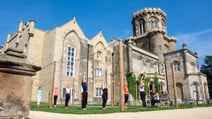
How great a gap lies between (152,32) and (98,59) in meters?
14.6

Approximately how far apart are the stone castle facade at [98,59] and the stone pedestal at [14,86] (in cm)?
1510

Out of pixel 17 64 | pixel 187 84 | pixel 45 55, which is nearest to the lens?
pixel 17 64

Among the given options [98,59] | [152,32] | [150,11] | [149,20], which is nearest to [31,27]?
[98,59]

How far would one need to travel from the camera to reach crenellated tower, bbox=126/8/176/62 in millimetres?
35531

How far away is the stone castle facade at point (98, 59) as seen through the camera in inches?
898

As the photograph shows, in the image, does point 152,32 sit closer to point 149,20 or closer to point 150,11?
point 149,20

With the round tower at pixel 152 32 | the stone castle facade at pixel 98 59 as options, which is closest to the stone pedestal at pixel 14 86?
the stone castle facade at pixel 98 59

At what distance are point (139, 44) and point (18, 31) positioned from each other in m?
25.6

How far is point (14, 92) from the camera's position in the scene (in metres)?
3.54

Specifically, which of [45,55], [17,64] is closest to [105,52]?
[45,55]

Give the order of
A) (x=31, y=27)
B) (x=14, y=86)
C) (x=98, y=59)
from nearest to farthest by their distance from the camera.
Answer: (x=14, y=86), (x=31, y=27), (x=98, y=59)

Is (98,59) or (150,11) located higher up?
(150,11)

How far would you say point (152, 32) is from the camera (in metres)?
36.0

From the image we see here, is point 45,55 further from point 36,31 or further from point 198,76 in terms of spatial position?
point 198,76
